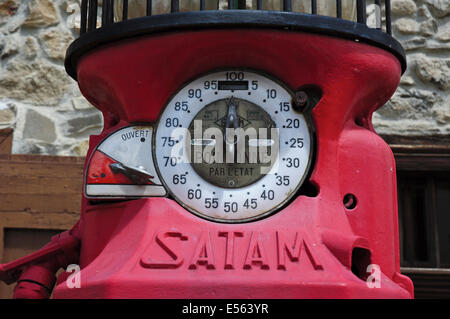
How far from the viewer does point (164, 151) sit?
1434mm

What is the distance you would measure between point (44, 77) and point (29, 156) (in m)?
0.30

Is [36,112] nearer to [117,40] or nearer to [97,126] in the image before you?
[97,126]

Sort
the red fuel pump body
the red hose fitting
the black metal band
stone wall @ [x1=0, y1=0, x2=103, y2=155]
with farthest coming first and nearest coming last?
1. stone wall @ [x1=0, y1=0, x2=103, y2=155]
2. the red hose fitting
3. the black metal band
4. the red fuel pump body

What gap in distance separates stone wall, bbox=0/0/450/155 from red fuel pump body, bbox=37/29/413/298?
93cm

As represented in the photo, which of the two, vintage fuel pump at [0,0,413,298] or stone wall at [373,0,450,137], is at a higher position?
stone wall at [373,0,450,137]

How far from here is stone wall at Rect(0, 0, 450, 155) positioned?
2490 millimetres

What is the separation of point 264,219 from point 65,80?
53.2 inches

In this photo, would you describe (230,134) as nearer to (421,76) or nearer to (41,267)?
(41,267)

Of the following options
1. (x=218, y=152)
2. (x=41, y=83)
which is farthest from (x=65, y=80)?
(x=218, y=152)

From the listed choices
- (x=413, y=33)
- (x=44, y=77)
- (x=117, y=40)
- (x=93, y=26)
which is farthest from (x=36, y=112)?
(x=413, y=33)

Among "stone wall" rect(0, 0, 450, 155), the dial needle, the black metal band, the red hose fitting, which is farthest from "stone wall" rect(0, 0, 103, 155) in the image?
the dial needle

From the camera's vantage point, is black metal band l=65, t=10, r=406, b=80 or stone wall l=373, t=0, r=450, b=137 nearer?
black metal band l=65, t=10, r=406, b=80

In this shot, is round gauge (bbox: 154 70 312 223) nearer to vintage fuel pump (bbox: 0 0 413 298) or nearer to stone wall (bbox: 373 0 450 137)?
vintage fuel pump (bbox: 0 0 413 298)

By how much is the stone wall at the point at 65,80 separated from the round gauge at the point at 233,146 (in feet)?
3.59
